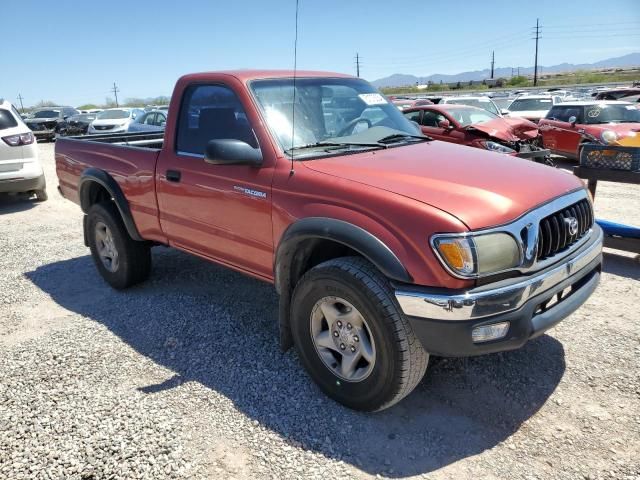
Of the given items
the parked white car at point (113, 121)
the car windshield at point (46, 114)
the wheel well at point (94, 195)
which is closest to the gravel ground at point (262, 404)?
the wheel well at point (94, 195)

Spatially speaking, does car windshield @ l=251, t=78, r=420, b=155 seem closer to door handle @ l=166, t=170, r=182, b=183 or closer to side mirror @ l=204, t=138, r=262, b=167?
side mirror @ l=204, t=138, r=262, b=167

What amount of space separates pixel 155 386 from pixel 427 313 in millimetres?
1892

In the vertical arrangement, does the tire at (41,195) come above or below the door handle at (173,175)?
below

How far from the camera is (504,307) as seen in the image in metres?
2.48

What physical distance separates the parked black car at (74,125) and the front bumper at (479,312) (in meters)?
24.7

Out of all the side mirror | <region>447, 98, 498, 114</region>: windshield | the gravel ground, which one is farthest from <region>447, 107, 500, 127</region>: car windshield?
the side mirror

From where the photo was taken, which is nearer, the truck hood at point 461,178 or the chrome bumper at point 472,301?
the chrome bumper at point 472,301

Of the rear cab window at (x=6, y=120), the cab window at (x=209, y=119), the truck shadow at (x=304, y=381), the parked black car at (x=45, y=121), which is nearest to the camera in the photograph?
the truck shadow at (x=304, y=381)

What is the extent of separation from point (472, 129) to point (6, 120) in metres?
8.53

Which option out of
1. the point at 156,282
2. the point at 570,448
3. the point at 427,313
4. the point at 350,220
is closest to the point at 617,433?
the point at 570,448

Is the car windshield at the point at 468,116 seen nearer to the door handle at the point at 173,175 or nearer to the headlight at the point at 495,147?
the headlight at the point at 495,147

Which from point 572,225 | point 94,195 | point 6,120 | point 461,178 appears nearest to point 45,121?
point 6,120

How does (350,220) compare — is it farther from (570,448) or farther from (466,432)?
(570,448)

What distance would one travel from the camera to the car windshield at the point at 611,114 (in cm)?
1209
